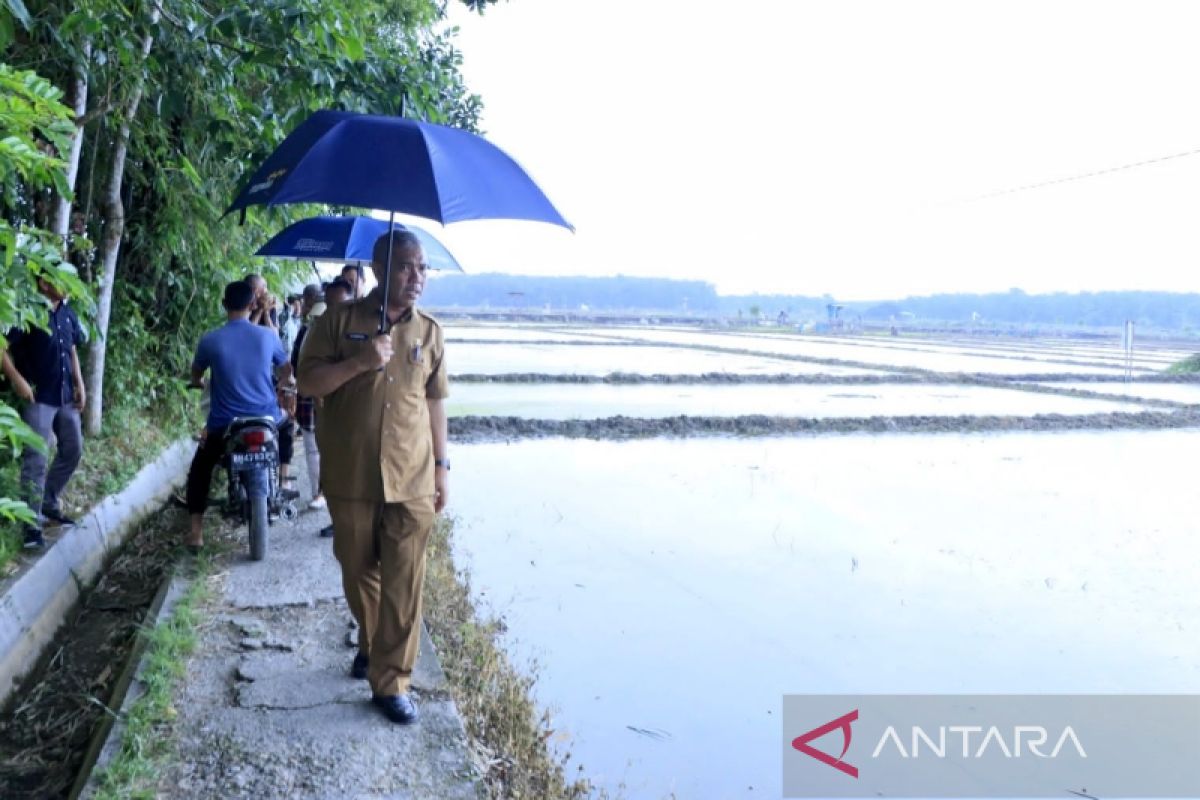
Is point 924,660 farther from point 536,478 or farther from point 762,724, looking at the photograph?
point 536,478

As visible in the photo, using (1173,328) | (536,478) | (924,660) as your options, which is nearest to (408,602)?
Answer: (924,660)

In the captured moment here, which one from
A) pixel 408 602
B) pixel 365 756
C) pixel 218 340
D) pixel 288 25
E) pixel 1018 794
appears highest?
pixel 288 25

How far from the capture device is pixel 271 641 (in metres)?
3.76

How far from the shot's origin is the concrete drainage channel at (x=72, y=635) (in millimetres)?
3250

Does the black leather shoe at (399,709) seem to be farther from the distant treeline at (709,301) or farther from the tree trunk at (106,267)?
the distant treeline at (709,301)

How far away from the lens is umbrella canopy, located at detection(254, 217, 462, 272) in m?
5.97

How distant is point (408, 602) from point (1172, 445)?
1170 cm

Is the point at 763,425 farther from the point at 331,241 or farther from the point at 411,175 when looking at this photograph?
the point at 411,175

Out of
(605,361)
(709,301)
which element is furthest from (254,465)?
(709,301)

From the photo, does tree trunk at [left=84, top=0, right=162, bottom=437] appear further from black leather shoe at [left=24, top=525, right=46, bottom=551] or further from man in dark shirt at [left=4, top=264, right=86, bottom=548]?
black leather shoe at [left=24, top=525, right=46, bottom=551]

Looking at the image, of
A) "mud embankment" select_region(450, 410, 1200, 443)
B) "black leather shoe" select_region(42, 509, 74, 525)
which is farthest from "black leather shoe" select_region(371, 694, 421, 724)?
"mud embankment" select_region(450, 410, 1200, 443)

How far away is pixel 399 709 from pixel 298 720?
0.34 metres

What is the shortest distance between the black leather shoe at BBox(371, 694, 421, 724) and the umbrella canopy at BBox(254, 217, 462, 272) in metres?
3.41

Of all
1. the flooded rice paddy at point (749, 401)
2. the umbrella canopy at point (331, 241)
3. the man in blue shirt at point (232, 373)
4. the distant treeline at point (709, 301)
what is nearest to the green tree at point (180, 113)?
the umbrella canopy at point (331, 241)
